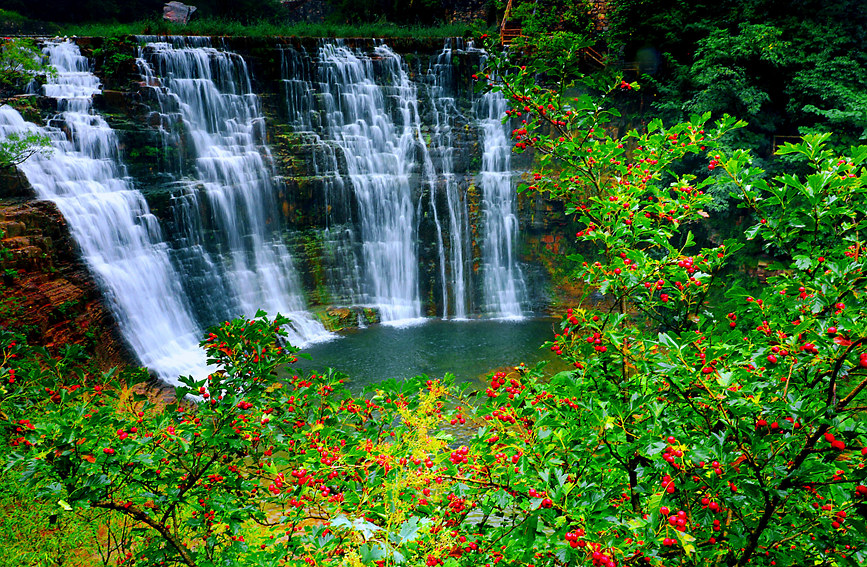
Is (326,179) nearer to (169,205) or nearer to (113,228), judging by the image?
(169,205)

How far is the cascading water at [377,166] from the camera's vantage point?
15.9 m

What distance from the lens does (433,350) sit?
12.5 metres

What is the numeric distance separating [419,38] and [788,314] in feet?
56.7

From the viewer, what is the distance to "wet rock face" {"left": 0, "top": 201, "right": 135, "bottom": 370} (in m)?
8.53

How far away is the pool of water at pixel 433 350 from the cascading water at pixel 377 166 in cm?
177

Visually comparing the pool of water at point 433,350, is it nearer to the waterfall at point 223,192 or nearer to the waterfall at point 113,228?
the waterfall at point 223,192

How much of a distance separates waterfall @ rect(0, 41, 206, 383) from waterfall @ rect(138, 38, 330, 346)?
808mm

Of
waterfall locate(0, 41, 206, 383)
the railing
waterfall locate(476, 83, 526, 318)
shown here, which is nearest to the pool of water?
waterfall locate(476, 83, 526, 318)

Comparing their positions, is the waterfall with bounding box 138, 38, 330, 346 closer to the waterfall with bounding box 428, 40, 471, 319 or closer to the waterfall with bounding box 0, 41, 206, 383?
the waterfall with bounding box 0, 41, 206, 383

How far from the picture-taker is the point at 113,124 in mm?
12992

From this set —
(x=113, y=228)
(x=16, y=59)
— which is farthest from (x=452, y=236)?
(x=16, y=59)

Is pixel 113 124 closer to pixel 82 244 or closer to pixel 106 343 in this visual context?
pixel 82 244

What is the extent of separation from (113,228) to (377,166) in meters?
7.52

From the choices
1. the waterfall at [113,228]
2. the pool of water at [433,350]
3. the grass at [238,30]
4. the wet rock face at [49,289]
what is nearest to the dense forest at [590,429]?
the wet rock face at [49,289]
